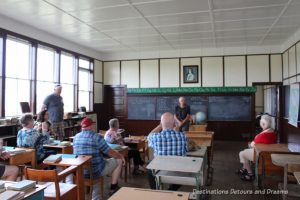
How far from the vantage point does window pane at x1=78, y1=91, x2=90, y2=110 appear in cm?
852

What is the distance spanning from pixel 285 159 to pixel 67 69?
6687mm

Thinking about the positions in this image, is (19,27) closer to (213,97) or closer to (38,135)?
(38,135)

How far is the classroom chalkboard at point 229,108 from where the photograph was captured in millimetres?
8594

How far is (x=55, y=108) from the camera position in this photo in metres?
6.02

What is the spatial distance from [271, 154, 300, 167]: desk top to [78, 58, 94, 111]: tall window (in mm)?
6771

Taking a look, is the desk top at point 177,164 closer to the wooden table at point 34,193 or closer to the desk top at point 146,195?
the desk top at point 146,195

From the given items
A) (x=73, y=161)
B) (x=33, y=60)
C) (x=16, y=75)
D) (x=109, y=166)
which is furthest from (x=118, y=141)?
(x=33, y=60)

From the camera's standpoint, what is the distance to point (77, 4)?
4.74m

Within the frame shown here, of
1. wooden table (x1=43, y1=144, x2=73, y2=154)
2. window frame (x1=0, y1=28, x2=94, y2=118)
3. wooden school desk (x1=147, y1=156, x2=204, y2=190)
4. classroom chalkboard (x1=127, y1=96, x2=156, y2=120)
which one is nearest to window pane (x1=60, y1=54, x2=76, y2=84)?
window frame (x1=0, y1=28, x2=94, y2=118)

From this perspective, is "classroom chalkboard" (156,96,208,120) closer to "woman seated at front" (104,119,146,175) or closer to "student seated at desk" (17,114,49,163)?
"woman seated at front" (104,119,146,175)

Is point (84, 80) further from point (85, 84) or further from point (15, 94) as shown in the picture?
point (15, 94)

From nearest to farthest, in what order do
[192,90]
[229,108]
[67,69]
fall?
[67,69] → [229,108] → [192,90]

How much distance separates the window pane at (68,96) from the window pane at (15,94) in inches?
59.1

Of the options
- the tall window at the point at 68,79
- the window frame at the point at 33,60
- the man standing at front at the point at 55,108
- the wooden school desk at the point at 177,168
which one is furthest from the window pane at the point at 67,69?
the wooden school desk at the point at 177,168
